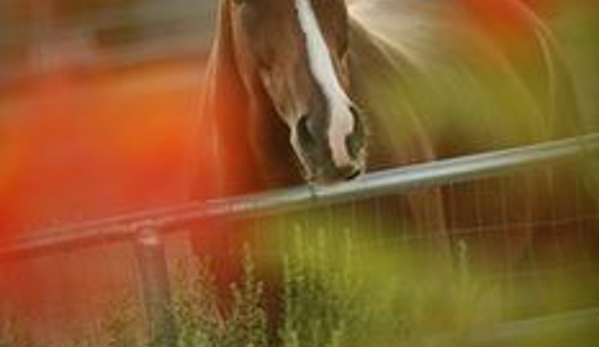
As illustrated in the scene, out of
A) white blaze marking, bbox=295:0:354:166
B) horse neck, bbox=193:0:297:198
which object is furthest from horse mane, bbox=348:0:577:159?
white blaze marking, bbox=295:0:354:166

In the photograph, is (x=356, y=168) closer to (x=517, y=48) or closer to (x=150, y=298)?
(x=150, y=298)

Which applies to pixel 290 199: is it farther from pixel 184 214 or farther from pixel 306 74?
pixel 306 74

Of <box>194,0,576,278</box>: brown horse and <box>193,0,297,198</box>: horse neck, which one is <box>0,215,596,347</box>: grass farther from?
Answer: <box>193,0,297,198</box>: horse neck

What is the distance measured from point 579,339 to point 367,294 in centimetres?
67

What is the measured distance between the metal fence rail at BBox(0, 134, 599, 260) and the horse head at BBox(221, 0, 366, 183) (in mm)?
208

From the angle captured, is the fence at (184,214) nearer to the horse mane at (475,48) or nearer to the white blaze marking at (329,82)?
the white blaze marking at (329,82)

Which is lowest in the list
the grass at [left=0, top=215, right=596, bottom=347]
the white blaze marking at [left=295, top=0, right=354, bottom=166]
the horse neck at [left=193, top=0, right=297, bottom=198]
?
the grass at [left=0, top=215, right=596, bottom=347]

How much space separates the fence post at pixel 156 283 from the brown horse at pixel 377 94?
535 mm

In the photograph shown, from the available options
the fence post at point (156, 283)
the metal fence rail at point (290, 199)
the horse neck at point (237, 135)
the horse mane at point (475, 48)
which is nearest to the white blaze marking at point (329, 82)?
the metal fence rail at point (290, 199)

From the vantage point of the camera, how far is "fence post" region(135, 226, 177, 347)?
3.67 m

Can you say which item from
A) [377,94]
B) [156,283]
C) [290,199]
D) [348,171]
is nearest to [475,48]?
[377,94]

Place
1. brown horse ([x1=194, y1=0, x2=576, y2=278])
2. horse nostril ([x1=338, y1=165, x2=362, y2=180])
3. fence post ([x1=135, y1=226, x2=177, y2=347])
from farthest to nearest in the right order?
brown horse ([x1=194, y1=0, x2=576, y2=278])
horse nostril ([x1=338, y1=165, x2=362, y2=180])
fence post ([x1=135, y1=226, x2=177, y2=347])

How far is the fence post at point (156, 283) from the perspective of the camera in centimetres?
367

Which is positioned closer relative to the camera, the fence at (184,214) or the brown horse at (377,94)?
the fence at (184,214)
